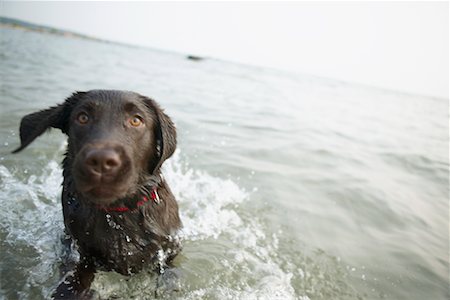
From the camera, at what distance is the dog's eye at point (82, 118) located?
9.10 feet

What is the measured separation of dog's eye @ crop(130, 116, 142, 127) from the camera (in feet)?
9.50

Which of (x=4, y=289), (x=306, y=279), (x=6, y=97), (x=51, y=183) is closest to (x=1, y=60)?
(x=6, y=97)

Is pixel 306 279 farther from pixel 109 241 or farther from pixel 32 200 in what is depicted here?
pixel 32 200

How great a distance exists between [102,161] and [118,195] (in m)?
0.38

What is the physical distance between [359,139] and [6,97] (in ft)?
37.6

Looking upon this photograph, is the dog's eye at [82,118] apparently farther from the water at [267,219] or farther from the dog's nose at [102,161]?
the water at [267,219]

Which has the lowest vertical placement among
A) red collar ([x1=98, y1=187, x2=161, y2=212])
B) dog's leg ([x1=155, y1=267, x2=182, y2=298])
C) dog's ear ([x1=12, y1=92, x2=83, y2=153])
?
dog's leg ([x1=155, y1=267, x2=182, y2=298])

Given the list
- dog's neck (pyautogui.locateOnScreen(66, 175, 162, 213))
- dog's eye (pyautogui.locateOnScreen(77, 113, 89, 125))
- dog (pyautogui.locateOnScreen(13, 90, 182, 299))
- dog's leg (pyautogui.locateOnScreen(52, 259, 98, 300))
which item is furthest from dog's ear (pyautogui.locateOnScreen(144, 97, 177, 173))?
dog's leg (pyautogui.locateOnScreen(52, 259, 98, 300))

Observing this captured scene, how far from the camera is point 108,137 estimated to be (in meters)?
2.50

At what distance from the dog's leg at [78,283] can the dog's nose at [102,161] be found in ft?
4.29

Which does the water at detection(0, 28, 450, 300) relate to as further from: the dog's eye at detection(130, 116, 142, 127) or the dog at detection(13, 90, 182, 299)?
the dog's eye at detection(130, 116, 142, 127)

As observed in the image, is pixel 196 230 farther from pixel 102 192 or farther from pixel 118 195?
pixel 102 192

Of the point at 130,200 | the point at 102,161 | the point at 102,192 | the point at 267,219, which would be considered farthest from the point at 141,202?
the point at 267,219

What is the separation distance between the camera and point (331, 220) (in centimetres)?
559
